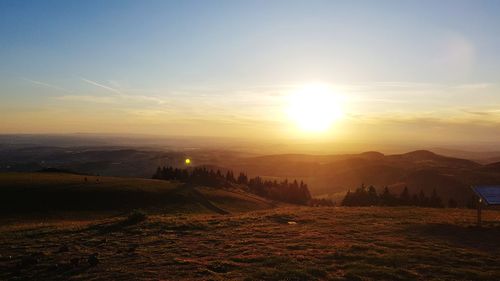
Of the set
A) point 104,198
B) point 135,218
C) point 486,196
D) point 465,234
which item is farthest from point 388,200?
point 135,218

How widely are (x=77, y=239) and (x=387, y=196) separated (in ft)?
248

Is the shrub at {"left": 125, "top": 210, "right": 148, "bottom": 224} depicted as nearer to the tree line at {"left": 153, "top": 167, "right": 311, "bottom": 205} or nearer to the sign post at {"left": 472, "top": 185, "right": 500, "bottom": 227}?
the sign post at {"left": 472, "top": 185, "right": 500, "bottom": 227}

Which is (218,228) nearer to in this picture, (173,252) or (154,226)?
(154,226)

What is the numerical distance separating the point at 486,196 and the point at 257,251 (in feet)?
61.2

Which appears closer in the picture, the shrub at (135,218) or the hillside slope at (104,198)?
the shrub at (135,218)

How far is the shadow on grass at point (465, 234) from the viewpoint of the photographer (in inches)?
916

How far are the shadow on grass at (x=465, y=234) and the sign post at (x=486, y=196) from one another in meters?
1.25

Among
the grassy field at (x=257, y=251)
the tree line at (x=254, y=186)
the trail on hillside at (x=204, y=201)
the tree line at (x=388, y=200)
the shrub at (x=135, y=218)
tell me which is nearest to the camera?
the grassy field at (x=257, y=251)

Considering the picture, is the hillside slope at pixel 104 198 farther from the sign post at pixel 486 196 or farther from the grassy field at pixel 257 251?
the sign post at pixel 486 196

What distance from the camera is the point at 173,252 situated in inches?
834

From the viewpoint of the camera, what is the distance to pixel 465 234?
26281 mm

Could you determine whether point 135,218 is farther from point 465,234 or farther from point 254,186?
point 254,186

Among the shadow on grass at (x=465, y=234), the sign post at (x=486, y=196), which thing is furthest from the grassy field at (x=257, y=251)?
the sign post at (x=486, y=196)

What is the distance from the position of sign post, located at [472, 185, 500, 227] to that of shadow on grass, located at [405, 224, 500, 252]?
1.25 metres
